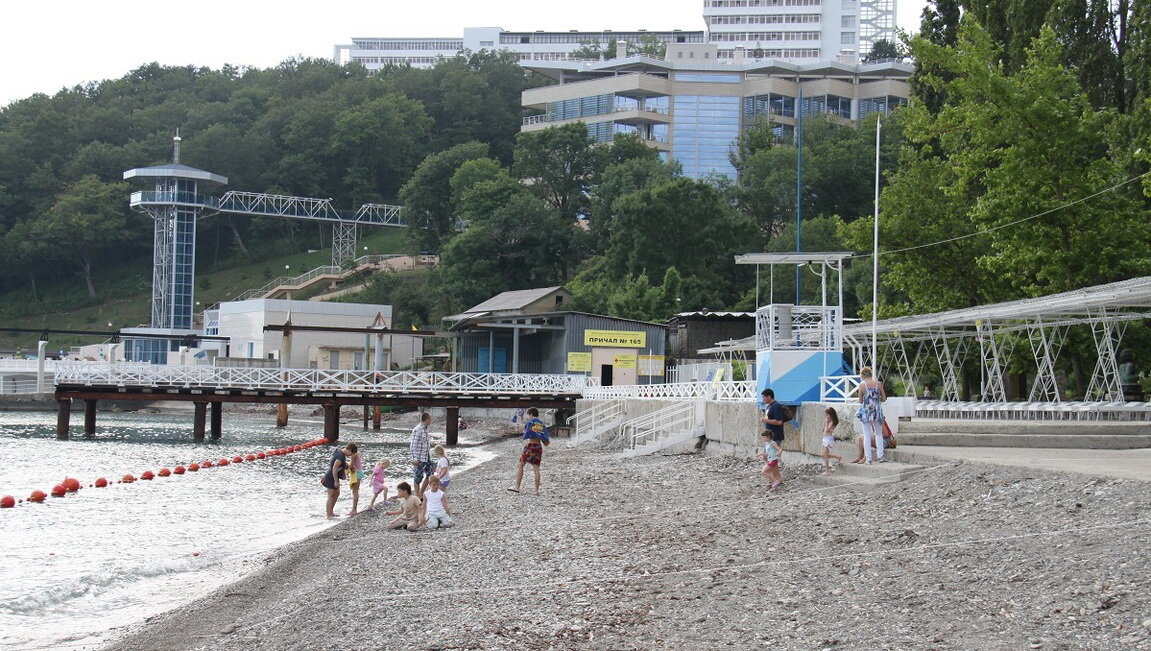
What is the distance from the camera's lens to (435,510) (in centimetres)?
1877

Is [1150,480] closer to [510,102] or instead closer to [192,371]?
[192,371]

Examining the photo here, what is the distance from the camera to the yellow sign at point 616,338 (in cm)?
5420

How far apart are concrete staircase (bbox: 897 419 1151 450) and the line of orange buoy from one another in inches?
724

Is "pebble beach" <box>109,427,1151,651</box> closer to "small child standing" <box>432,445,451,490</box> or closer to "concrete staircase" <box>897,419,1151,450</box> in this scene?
"small child standing" <box>432,445,451,490</box>

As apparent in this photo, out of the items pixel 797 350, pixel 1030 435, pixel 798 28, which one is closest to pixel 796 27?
pixel 798 28

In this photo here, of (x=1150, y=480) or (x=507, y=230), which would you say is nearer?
(x=1150, y=480)

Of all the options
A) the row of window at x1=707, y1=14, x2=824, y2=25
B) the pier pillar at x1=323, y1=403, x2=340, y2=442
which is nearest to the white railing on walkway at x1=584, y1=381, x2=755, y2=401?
the pier pillar at x1=323, y1=403, x2=340, y2=442

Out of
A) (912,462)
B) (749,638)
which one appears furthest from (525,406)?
(749,638)

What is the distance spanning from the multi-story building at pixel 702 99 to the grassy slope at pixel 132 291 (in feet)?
70.2

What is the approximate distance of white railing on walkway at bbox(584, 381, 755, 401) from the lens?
26375mm

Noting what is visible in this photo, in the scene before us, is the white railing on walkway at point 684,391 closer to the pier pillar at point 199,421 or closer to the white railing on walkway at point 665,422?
the white railing on walkway at point 665,422

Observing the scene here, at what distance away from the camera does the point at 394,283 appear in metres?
92.2

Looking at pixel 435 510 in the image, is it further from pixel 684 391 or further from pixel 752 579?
pixel 684 391

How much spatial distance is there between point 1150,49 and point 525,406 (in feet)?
85.3
